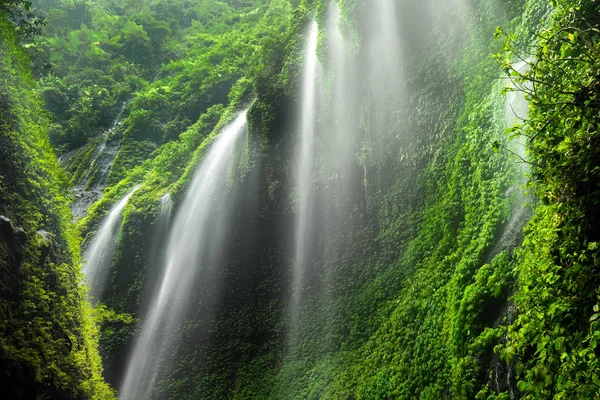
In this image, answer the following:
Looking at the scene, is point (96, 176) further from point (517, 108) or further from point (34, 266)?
point (517, 108)

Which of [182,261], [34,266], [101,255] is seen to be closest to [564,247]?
[34,266]

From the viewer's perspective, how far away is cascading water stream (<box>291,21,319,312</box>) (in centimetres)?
1144

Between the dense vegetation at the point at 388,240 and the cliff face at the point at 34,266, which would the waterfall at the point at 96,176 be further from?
the cliff face at the point at 34,266


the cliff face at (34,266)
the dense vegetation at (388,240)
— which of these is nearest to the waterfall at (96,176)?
the dense vegetation at (388,240)

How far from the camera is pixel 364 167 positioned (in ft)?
34.0

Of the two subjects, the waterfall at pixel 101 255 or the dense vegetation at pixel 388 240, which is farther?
the waterfall at pixel 101 255

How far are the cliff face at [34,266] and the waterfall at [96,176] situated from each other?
10399 millimetres

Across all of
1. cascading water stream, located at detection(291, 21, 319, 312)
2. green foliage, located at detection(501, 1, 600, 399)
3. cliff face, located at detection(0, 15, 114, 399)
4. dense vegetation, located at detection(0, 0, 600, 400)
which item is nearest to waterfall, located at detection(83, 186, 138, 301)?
dense vegetation, located at detection(0, 0, 600, 400)

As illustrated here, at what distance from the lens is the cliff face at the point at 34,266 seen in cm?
626

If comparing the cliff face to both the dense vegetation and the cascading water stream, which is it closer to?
the dense vegetation

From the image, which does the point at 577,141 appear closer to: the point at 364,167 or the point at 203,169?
the point at 364,167

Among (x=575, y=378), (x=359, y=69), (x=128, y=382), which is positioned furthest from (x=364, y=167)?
(x=128, y=382)

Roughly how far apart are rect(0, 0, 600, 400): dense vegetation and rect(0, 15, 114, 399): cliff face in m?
0.04

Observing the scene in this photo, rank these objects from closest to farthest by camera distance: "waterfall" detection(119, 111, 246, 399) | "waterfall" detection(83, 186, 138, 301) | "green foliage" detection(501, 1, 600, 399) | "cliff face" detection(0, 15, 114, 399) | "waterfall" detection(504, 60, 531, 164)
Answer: "green foliage" detection(501, 1, 600, 399) < "waterfall" detection(504, 60, 531, 164) < "cliff face" detection(0, 15, 114, 399) < "waterfall" detection(119, 111, 246, 399) < "waterfall" detection(83, 186, 138, 301)
